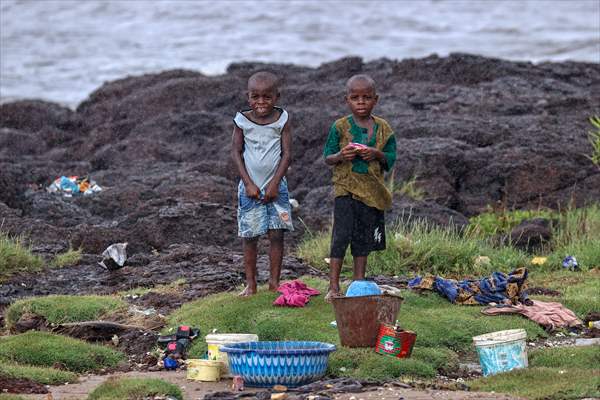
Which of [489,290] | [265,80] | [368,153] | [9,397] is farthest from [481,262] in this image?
[9,397]

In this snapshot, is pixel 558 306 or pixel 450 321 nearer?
pixel 450 321

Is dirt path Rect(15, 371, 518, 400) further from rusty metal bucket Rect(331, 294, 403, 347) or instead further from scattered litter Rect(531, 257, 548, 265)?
scattered litter Rect(531, 257, 548, 265)

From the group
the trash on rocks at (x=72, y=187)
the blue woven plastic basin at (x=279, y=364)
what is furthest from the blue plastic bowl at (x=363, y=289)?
the trash on rocks at (x=72, y=187)

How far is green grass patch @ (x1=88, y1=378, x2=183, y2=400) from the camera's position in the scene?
25.5ft

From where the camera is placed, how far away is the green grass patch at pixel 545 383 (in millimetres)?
7645

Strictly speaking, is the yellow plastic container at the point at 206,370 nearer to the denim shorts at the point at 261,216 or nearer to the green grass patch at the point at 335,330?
the green grass patch at the point at 335,330

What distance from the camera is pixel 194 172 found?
58.3 ft

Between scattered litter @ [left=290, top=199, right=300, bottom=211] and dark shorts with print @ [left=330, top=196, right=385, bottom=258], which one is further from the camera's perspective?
scattered litter @ [left=290, top=199, right=300, bottom=211]

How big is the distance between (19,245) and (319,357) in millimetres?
5954

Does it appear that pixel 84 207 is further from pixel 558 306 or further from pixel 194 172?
pixel 558 306

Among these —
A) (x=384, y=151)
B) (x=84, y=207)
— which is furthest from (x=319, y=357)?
(x=84, y=207)

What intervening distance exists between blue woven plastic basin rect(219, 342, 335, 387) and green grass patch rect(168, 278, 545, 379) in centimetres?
44

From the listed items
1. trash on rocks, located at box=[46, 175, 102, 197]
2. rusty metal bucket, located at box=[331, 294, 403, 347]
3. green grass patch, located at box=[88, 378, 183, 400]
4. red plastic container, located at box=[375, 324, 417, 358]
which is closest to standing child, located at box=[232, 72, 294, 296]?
rusty metal bucket, located at box=[331, 294, 403, 347]

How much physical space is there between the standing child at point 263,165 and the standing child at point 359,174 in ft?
1.35
